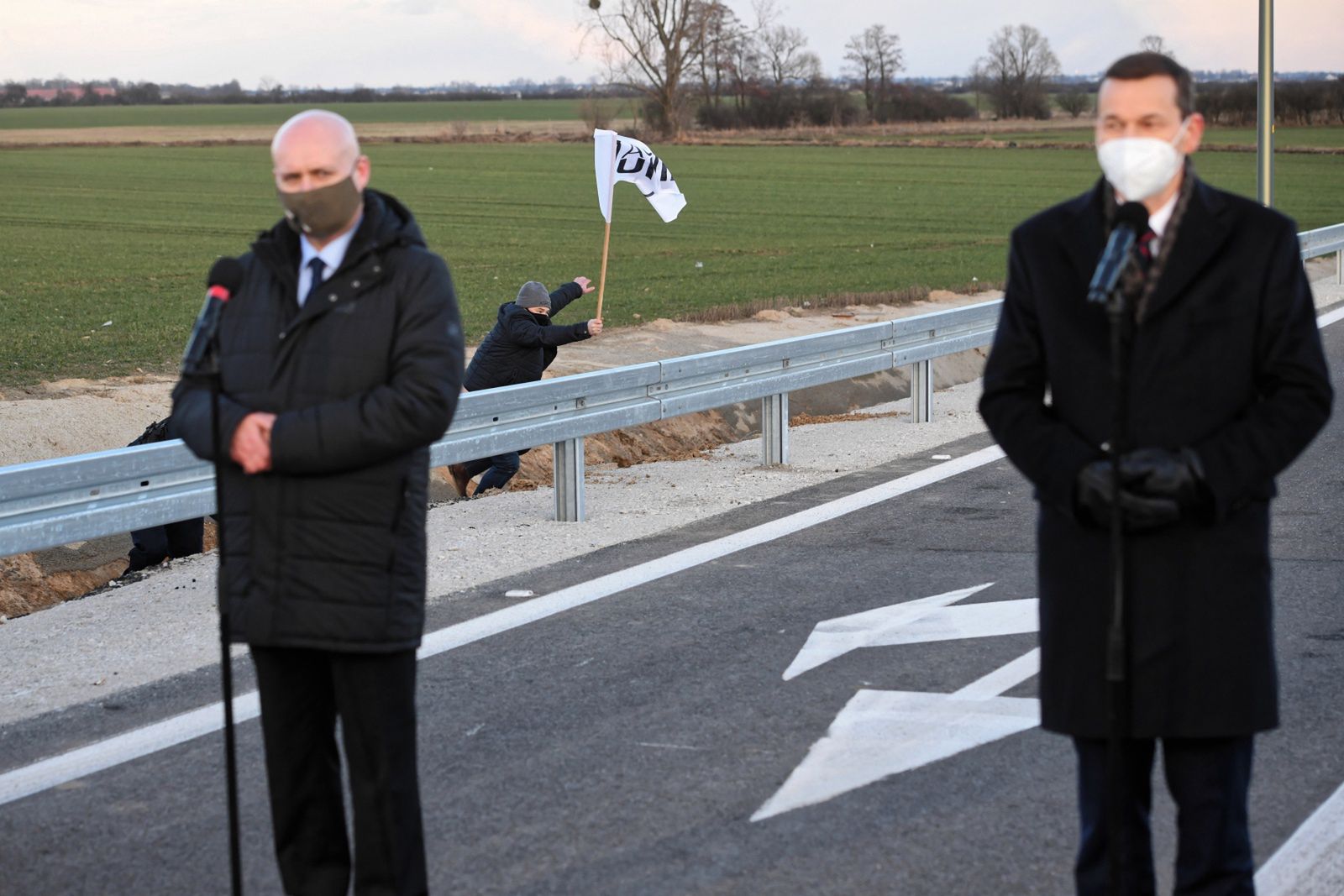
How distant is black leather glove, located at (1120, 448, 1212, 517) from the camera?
329 cm

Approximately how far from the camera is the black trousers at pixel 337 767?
402 cm

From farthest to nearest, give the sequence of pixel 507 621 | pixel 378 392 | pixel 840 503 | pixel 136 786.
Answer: pixel 840 503
pixel 507 621
pixel 136 786
pixel 378 392

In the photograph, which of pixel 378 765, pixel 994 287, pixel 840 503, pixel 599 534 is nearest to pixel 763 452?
pixel 840 503

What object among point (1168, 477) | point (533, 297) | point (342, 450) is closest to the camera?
point (1168, 477)

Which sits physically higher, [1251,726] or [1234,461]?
[1234,461]

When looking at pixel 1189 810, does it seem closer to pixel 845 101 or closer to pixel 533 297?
pixel 533 297

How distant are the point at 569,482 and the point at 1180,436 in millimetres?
6415

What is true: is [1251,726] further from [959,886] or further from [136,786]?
[136,786]

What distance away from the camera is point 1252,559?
3457 millimetres

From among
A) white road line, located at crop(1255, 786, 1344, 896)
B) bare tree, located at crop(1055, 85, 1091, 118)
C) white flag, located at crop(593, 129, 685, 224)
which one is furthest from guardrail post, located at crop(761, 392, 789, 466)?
bare tree, located at crop(1055, 85, 1091, 118)

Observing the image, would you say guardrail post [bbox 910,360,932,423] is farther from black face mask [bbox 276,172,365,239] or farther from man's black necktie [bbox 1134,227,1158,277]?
man's black necktie [bbox 1134,227,1158,277]

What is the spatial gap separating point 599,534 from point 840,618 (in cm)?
213

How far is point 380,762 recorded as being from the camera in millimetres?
4023

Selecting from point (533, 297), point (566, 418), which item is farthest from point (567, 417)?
point (533, 297)
